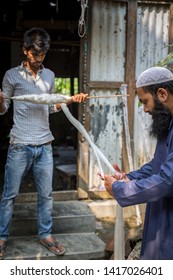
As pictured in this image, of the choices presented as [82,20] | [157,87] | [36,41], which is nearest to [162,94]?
[157,87]

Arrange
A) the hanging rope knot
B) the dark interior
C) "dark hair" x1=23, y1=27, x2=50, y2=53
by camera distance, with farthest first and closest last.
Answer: the dark interior
the hanging rope knot
"dark hair" x1=23, y1=27, x2=50, y2=53

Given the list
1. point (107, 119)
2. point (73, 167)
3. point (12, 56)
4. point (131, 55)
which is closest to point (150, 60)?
point (131, 55)

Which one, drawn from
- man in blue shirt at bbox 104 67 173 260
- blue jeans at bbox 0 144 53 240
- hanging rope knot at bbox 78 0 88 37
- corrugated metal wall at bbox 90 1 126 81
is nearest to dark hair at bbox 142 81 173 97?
man in blue shirt at bbox 104 67 173 260

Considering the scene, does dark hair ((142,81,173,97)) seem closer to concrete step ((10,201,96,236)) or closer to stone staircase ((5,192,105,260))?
stone staircase ((5,192,105,260))

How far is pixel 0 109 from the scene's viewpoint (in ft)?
14.5

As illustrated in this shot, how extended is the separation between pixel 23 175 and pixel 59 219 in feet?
3.84

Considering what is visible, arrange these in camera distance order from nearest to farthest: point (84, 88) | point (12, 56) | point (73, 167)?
point (84, 88) < point (73, 167) < point (12, 56)

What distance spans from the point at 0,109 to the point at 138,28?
115 inches

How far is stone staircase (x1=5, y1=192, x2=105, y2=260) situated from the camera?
5.00m

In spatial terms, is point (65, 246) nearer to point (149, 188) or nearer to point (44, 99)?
point (44, 99)

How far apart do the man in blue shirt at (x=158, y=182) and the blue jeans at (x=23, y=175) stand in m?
1.90

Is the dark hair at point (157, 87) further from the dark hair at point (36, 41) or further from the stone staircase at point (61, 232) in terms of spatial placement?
the stone staircase at point (61, 232)

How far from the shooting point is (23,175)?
4.75 meters

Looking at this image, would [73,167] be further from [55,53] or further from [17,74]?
[55,53]
